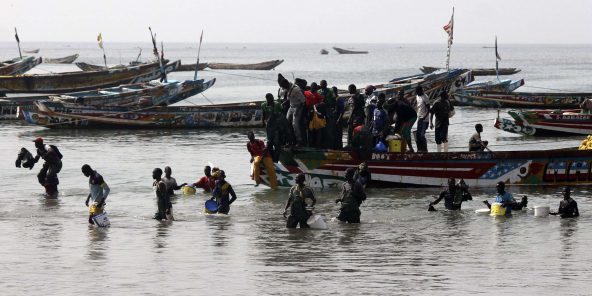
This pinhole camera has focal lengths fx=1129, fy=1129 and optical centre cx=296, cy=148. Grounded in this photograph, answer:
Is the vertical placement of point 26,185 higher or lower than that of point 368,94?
lower

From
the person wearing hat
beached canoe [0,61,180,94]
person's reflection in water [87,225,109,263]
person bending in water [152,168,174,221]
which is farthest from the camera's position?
beached canoe [0,61,180,94]

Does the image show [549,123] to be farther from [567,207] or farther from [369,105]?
[567,207]

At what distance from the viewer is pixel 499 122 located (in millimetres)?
33094

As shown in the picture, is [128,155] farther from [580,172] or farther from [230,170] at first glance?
[580,172]

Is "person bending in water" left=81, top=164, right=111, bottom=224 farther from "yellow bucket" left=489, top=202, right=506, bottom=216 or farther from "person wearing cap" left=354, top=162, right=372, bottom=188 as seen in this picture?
"yellow bucket" left=489, top=202, right=506, bottom=216

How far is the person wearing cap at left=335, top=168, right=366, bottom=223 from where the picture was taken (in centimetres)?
1683

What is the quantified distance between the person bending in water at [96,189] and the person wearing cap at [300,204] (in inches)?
109

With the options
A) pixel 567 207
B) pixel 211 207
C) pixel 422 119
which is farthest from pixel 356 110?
pixel 567 207

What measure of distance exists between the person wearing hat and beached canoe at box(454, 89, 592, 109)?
2366 centimetres

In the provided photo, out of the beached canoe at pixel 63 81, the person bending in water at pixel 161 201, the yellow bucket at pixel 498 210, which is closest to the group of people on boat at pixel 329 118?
the yellow bucket at pixel 498 210

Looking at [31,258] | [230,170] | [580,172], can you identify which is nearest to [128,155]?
[230,170]

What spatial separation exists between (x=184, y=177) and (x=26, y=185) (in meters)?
3.46

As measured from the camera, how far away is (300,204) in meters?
16.7

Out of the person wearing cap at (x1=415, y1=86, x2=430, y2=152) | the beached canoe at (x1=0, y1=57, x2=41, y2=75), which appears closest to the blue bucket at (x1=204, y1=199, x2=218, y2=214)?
the person wearing cap at (x1=415, y1=86, x2=430, y2=152)
